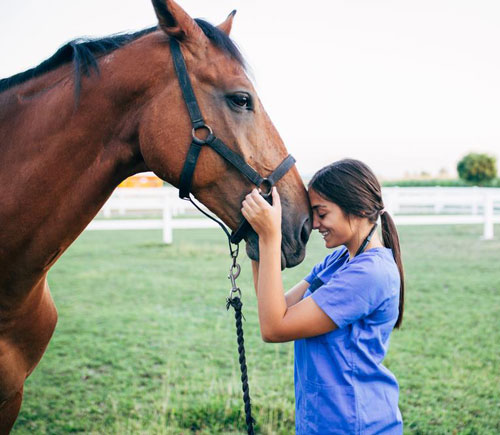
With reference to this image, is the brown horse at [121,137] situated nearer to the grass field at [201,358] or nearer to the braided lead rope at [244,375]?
the braided lead rope at [244,375]

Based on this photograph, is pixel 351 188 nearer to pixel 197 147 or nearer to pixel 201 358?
pixel 197 147

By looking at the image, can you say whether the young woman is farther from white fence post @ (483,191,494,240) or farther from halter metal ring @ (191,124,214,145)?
white fence post @ (483,191,494,240)

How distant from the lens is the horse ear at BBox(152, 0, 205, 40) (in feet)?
5.50

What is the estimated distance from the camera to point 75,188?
5.99ft

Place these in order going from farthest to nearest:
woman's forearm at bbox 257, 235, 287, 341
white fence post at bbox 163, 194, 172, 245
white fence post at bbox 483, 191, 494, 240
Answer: white fence post at bbox 483, 191, 494, 240 → white fence post at bbox 163, 194, 172, 245 → woman's forearm at bbox 257, 235, 287, 341

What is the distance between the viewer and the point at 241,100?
1782 mm

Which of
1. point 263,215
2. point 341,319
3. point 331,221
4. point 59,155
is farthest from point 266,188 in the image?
point 59,155

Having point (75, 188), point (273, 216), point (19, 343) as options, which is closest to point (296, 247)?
point (273, 216)

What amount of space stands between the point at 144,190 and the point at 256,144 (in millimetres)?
12209

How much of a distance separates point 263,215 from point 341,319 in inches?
19.3

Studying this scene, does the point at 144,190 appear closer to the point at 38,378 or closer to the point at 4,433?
the point at 38,378

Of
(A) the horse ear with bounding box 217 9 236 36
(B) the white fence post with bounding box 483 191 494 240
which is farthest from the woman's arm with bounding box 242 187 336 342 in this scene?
(B) the white fence post with bounding box 483 191 494 240

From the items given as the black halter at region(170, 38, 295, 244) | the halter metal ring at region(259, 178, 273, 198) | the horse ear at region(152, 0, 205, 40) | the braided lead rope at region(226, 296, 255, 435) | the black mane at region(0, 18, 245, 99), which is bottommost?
the braided lead rope at region(226, 296, 255, 435)

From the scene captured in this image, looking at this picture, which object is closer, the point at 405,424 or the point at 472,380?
the point at 405,424
